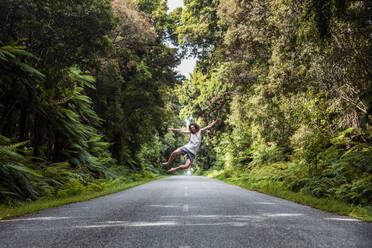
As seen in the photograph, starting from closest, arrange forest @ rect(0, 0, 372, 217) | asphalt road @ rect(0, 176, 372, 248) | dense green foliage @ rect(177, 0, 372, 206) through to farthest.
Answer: asphalt road @ rect(0, 176, 372, 248) → dense green foliage @ rect(177, 0, 372, 206) → forest @ rect(0, 0, 372, 217)

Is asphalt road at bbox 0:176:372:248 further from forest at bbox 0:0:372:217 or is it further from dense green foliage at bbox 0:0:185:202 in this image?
dense green foliage at bbox 0:0:185:202

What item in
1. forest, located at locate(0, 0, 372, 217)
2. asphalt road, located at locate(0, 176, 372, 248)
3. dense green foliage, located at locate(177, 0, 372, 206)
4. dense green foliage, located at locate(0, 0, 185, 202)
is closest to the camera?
asphalt road, located at locate(0, 176, 372, 248)

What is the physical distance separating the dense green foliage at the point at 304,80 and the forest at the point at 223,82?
0.17 ft

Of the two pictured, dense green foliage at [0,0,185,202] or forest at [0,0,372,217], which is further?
dense green foliage at [0,0,185,202]

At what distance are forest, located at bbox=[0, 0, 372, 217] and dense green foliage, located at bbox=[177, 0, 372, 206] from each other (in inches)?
2.0

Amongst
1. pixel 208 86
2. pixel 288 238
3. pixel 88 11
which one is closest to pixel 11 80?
pixel 88 11

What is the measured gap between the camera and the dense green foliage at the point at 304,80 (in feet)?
25.4

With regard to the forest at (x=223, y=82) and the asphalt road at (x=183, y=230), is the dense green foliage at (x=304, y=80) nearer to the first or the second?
the forest at (x=223, y=82)

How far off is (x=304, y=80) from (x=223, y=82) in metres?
6.95

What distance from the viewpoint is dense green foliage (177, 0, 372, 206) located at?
25.4ft

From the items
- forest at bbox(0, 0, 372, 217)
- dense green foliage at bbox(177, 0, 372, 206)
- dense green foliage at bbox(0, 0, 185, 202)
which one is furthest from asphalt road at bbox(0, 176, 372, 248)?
dense green foliage at bbox(0, 0, 185, 202)

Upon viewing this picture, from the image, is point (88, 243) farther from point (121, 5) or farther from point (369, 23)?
point (121, 5)

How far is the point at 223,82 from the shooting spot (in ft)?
55.1

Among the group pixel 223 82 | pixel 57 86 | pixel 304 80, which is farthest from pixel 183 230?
pixel 223 82
